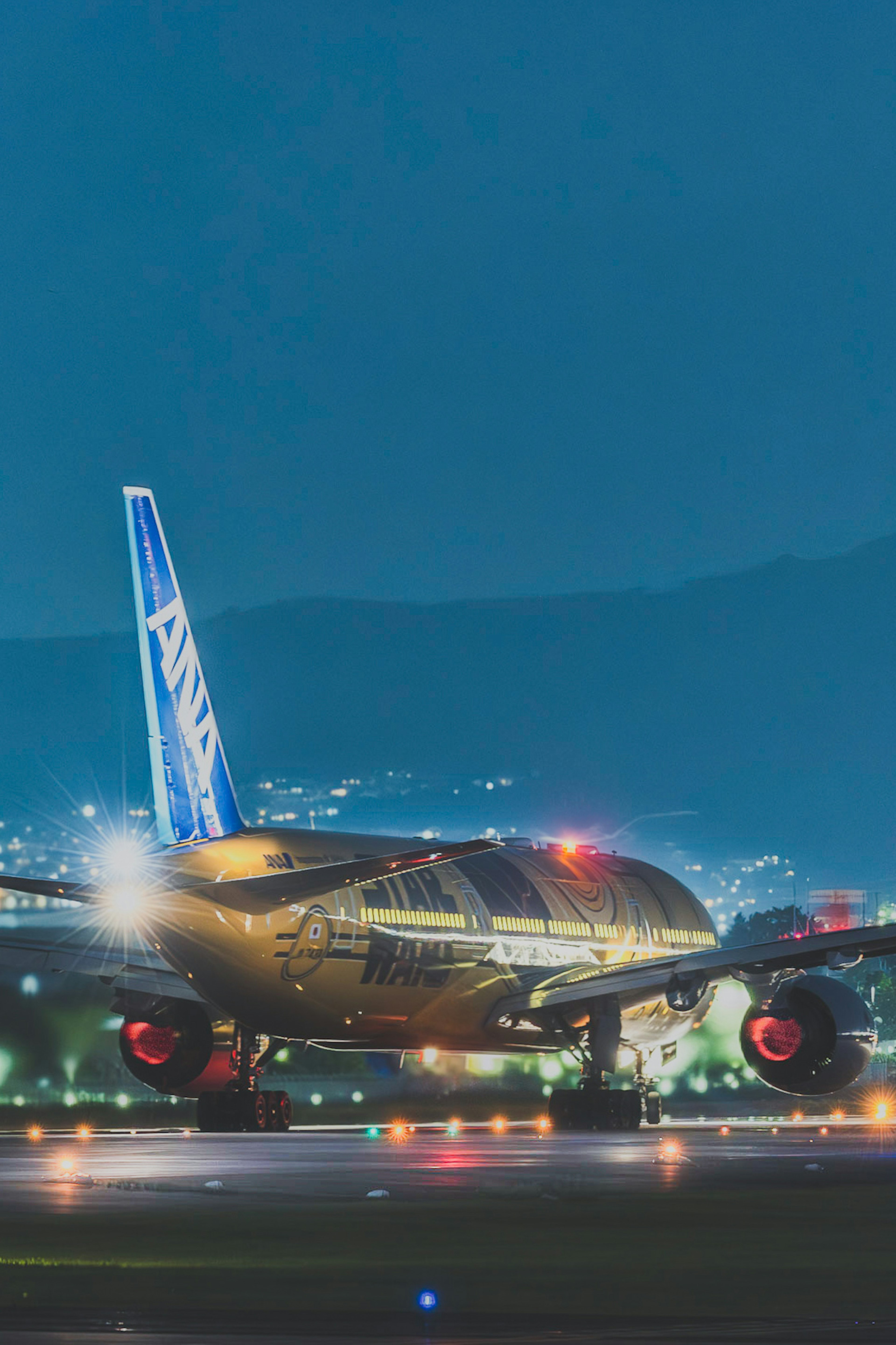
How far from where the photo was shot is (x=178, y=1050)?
35438 millimetres

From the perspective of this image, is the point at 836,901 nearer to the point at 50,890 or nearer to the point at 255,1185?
the point at 50,890

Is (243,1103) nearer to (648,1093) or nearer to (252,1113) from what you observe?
(252,1113)

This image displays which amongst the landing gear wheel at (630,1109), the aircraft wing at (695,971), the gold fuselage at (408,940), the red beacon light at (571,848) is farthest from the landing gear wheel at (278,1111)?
the red beacon light at (571,848)

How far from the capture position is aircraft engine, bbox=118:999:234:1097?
35.4 m

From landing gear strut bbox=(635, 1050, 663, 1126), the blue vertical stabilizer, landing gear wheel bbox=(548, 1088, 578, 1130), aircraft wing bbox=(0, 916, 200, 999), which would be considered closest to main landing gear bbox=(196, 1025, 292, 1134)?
aircraft wing bbox=(0, 916, 200, 999)

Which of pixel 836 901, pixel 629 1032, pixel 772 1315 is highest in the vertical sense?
pixel 836 901

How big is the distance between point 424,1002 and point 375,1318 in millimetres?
25409

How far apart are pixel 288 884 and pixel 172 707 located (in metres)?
4.01

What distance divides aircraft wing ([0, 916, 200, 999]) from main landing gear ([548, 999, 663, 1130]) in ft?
21.8

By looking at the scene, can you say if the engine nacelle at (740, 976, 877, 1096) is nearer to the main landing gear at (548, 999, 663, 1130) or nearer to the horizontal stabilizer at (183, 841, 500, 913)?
the main landing gear at (548, 999, 663, 1130)

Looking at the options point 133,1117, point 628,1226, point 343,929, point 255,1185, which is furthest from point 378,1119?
point 628,1226

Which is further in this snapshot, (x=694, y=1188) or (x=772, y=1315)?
(x=694, y=1188)

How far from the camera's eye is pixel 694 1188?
17922 mm

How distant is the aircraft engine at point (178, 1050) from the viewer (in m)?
35.4
